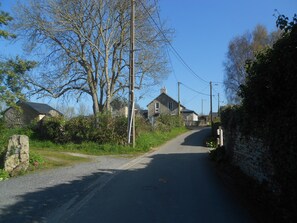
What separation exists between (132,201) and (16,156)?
711 centimetres

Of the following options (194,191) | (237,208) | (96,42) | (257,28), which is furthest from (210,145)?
(257,28)

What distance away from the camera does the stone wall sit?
10.3m

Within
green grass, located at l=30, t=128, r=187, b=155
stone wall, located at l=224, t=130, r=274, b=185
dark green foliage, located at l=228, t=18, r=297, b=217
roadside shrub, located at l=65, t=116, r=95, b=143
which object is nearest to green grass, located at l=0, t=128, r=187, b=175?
green grass, located at l=30, t=128, r=187, b=155

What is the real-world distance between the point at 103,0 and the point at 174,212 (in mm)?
28920

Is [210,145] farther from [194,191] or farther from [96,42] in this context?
[194,191]

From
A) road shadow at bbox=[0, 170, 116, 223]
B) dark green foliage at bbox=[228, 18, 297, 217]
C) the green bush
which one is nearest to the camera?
dark green foliage at bbox=[228, 18, 297, 217]

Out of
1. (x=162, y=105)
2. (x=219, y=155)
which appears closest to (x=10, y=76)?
(x=219, y=155)

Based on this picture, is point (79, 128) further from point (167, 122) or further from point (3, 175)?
point (167, 122)

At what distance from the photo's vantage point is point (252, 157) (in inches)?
489

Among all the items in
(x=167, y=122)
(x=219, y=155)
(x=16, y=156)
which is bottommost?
(x=16, y=156)

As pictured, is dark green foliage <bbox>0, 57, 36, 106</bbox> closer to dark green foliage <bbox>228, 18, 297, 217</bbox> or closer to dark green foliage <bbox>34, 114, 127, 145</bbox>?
dark green foliage <bbox>34, 114, 127, 145</bbox>

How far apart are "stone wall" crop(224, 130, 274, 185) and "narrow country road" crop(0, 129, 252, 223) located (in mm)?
967

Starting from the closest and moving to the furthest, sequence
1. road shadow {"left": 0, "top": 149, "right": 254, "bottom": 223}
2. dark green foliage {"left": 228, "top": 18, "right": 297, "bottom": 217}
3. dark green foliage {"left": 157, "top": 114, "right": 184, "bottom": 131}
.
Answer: dark green foliage {"left": 228, "top": 18, "right": 297, "bottom": 217}
road shadow {"left": 0, "top": 149, "right": 254, "bottom": 223}
dark green foliage {"left": 157, "top": 114, "right": 184, "bottom": 131}

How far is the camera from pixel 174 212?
29.2ft
